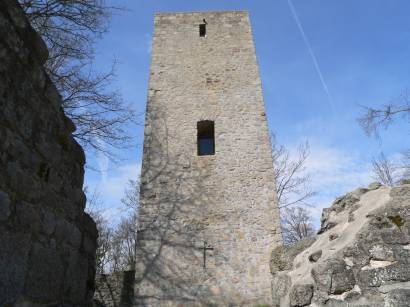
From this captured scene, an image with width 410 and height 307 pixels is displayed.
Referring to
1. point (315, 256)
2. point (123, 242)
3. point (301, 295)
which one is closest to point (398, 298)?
point (301, 295)

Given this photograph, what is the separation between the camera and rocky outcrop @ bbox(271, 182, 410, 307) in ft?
8.95

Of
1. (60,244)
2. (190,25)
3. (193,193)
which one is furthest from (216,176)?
(60,244)

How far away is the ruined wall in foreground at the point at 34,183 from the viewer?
75.5 inches

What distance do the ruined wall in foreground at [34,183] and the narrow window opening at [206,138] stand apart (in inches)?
278

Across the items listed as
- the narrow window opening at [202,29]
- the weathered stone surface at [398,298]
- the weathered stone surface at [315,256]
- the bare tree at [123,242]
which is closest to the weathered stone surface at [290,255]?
the weathered stone surface at [315,256]

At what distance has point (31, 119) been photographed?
2.18m

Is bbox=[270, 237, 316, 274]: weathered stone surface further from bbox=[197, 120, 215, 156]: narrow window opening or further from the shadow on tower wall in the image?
bbox=[197, 120, 215, 156]: narrow window opening

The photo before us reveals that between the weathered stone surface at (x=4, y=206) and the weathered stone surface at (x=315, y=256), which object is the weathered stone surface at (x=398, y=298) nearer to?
the weathered stone surface at (x=315, y=256)

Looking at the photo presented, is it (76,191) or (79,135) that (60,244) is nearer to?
(76,191)

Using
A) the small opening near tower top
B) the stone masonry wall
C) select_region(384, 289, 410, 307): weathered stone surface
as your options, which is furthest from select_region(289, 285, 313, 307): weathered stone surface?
the small opening near tower top

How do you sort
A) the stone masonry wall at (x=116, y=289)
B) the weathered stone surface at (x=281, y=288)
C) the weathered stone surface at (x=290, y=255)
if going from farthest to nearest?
the stone masonry wall at (x=116, y=289)
the weathered stone surface at (x=290, y=255)
the weathered stone surface at (x=281, y=288)

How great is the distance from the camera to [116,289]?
9.70m

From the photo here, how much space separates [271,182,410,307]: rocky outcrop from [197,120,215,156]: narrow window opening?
611cm

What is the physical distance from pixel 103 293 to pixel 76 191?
7813 mm
